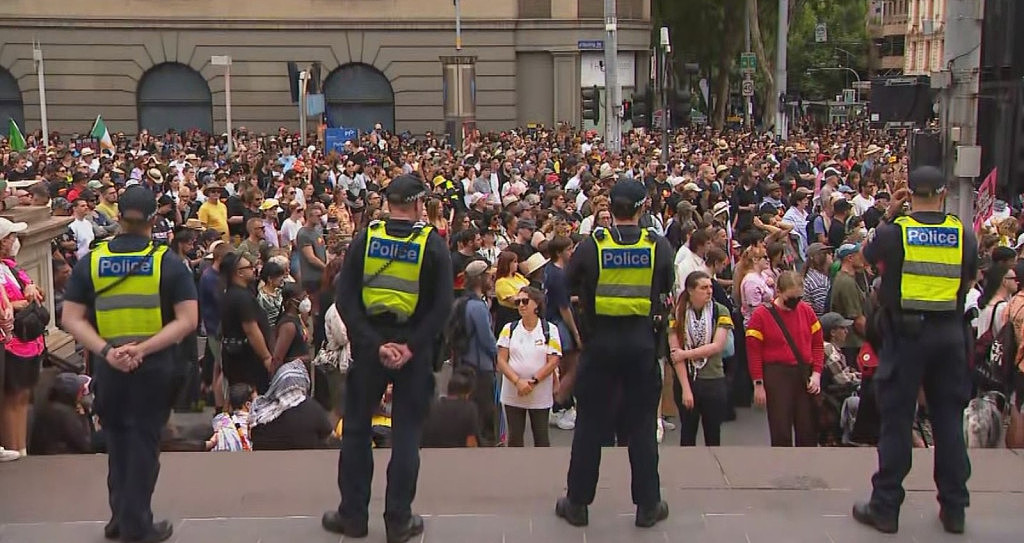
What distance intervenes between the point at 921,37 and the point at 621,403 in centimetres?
9957

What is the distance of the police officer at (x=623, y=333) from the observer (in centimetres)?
580

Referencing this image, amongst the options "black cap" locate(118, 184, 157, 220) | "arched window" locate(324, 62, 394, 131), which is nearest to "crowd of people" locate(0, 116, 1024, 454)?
"black cap" locate(118, 184, 157, 220)

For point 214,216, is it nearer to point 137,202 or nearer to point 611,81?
point 137,202

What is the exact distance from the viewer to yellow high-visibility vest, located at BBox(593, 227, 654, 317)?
5781 mm

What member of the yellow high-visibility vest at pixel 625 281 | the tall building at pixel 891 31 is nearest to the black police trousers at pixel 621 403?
the yellow high-visibility vest at pixel 625 281

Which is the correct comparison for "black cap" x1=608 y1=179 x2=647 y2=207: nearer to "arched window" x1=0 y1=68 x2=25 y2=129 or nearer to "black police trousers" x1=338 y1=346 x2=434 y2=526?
"black police trousers" x1=338 y1=346 x2=434 y2=526

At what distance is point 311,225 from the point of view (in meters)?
13.1

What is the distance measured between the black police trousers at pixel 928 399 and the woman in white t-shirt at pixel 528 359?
294 cm

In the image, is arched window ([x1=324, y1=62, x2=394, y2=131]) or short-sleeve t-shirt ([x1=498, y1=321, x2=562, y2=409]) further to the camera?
arched window ([x1=324, y1=62, x2=394, y2=131])

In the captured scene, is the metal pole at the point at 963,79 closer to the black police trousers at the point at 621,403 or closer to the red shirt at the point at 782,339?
the red shirt at the point at 782,339

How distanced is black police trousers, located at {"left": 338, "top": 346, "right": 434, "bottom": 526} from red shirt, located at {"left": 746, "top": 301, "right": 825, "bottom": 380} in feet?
10.2

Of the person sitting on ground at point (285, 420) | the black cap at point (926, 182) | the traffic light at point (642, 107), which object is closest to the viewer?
the black cap at point (926, 182)

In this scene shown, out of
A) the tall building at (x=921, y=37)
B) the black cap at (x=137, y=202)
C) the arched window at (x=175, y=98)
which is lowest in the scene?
the black cap at (x=137, y=202)

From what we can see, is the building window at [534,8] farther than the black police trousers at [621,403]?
Yes
